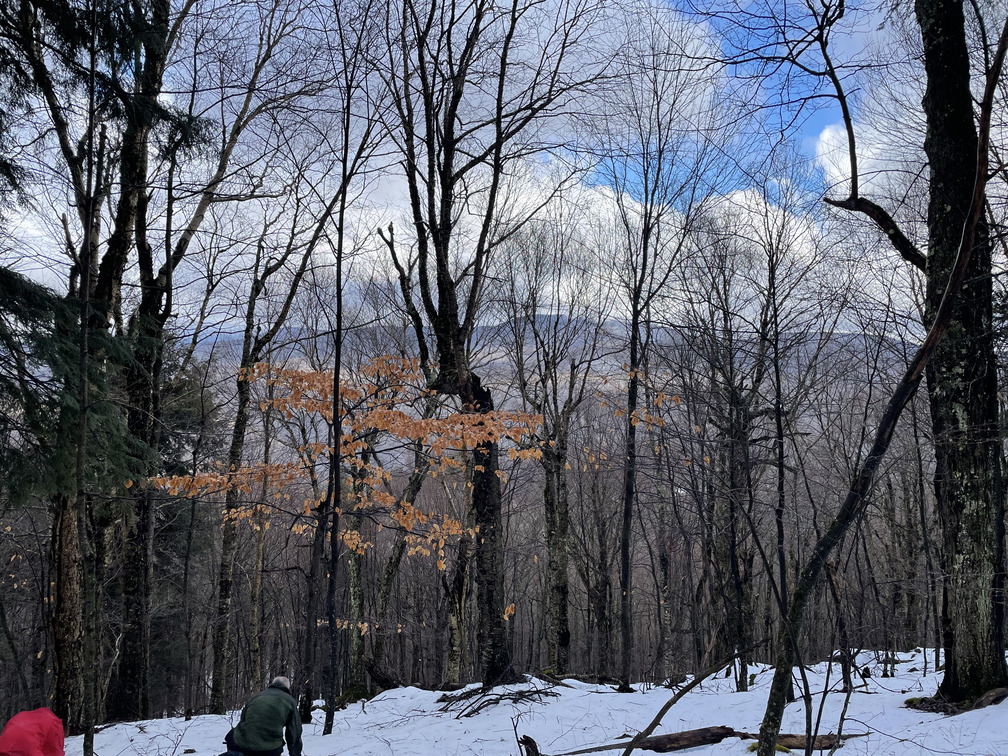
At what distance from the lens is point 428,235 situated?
1133cm

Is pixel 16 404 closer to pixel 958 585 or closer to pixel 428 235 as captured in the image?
pixel 428 235

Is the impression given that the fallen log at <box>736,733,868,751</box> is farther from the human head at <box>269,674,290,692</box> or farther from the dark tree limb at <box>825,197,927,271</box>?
the human head at <box>269,674,290,692</box>

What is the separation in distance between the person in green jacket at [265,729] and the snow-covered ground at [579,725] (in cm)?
90

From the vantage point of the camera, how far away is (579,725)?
715cm

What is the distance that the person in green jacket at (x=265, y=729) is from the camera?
21.2ft

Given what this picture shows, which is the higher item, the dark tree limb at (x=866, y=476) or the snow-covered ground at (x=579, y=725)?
the dark tree limb at (x=866, y=476)

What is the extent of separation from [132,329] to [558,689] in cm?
783

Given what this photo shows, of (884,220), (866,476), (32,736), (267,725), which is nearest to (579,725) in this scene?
(267,725)

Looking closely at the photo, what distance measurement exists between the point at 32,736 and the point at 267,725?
225 centimetres

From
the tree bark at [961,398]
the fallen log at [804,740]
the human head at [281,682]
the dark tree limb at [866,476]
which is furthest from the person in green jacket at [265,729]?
the tree bark at [961,398]

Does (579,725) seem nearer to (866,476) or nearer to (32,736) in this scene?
(32,736)

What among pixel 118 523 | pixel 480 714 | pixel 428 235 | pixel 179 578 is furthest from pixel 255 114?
pixel 179 578

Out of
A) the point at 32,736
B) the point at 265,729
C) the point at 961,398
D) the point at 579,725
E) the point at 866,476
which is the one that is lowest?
the point at 579,725

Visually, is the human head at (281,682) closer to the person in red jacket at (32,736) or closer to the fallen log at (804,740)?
the person in red jacket at (32,736)
